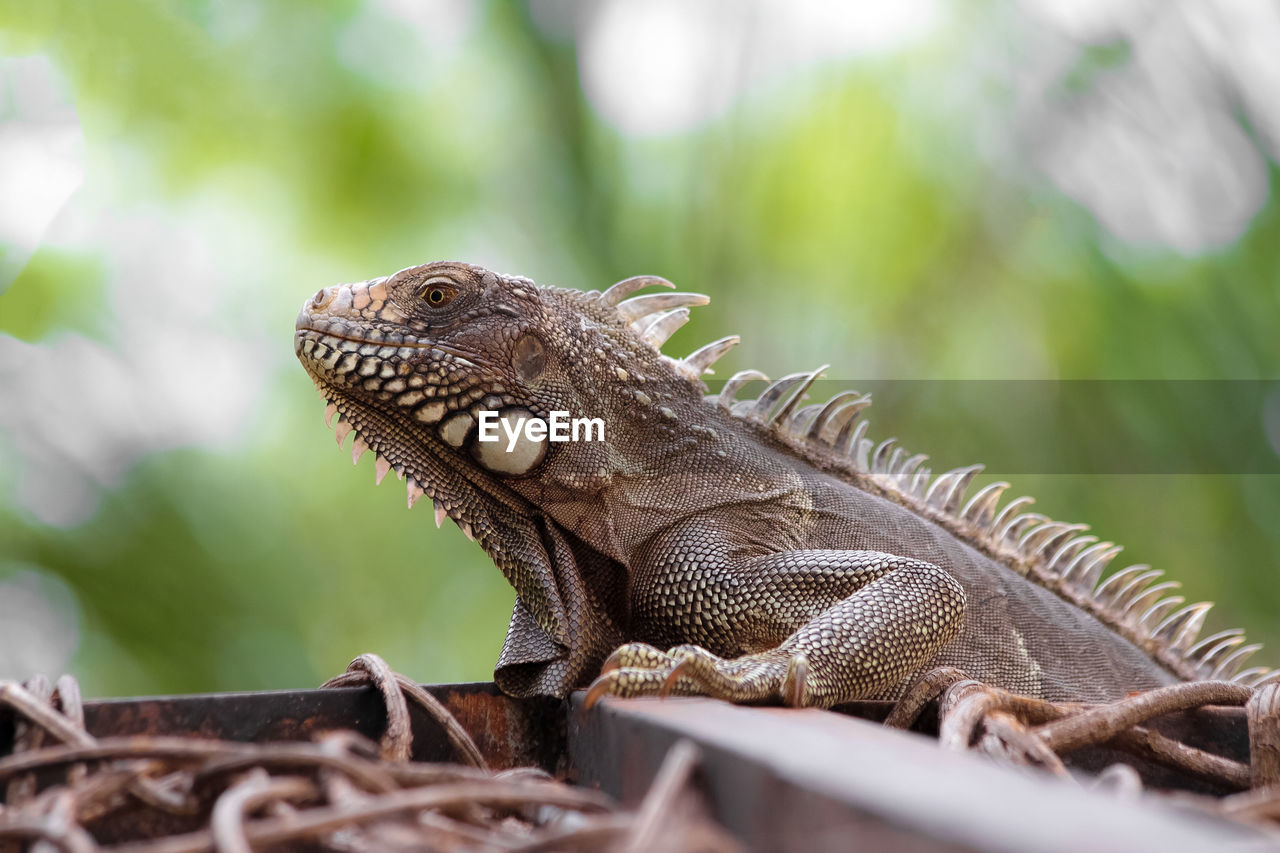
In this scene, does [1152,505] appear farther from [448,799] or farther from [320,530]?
[448,799]

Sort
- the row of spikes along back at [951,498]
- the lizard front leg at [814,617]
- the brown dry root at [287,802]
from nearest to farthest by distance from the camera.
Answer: the brown dry root at [287,802] < the lizard front leg at [814,617] < the row of spikes along back at [951,498]

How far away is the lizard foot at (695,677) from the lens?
1322 mm

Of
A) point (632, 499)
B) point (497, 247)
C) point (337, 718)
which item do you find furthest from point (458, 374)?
point (497, 247)

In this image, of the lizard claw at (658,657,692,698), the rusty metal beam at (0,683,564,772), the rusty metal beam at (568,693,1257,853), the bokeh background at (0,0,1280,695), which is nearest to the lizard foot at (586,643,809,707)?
the lizard claw at (658,657,692,698)

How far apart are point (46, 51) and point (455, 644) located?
4491mm

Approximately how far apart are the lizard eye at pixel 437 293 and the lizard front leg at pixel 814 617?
67cm

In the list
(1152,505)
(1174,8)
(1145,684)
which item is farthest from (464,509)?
(1174,8)

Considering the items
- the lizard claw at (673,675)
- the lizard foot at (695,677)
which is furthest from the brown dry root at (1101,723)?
the lizard claw at (673,675)

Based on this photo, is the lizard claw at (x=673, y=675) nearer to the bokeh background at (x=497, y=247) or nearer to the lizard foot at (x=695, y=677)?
the lizard foot at (x=695, y=677)

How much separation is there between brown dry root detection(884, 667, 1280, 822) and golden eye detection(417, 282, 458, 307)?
1.12 metres

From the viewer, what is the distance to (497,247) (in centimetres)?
689

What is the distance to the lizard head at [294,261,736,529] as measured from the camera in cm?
193

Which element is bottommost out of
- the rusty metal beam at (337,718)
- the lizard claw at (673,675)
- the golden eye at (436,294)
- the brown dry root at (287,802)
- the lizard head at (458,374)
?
the rusty metal beam at (337,718)

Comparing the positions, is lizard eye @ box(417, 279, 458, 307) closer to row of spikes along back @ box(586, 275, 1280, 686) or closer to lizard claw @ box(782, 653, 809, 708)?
row of spikes along back @ box(586, 275, 1280, 686)
